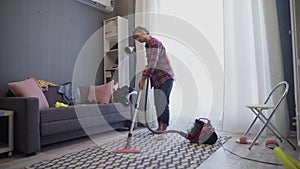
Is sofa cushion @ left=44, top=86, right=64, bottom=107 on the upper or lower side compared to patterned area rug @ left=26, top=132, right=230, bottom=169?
upper

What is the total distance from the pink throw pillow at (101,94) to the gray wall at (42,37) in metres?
0.46

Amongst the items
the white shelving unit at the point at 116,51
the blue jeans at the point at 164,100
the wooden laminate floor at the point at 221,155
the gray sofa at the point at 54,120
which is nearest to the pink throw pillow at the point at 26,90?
the gray sofa at the point at 54,120

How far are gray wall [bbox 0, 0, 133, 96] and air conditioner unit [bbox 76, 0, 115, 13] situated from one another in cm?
8

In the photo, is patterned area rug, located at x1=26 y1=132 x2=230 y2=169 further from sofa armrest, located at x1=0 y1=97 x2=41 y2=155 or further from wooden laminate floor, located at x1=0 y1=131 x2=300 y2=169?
sofa armrest, located at x1=0 y1=97 x2=41 y2=155

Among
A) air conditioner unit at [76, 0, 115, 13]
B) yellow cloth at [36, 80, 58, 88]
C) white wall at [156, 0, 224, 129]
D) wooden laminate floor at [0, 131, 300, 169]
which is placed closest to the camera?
wooden laminate floor at [0, 131, 300, 169]

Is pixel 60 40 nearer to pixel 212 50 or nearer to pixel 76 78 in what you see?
pixel 76 78

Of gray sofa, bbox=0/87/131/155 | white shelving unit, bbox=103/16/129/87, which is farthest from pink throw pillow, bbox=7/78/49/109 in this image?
white shelving unit, bbox=103/16/129/87

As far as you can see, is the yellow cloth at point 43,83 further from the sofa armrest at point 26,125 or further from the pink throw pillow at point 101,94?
the sofa armrest at point 26,125

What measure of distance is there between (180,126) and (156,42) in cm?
129

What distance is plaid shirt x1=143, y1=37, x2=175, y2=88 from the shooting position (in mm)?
2508

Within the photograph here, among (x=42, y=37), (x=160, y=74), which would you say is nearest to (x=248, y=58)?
(x=160, y=74)

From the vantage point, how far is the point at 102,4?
373 centimetres

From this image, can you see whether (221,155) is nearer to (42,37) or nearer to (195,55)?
(195,55)

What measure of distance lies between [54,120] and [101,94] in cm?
102
